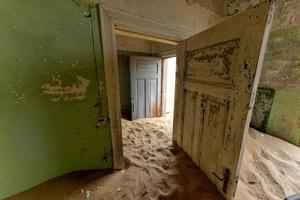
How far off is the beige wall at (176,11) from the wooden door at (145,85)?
142 centimetres

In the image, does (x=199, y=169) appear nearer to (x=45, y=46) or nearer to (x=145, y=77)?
(x=45, y=46)

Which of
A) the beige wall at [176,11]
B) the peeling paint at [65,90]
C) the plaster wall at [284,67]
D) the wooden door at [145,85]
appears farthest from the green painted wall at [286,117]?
the peeling paint at [65,90]

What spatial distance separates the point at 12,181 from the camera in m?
0.97

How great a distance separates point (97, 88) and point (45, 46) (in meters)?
0.46

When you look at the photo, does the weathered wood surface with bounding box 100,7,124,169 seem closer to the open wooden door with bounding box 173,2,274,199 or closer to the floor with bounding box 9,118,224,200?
the floor with bounding box 9,118,224,200


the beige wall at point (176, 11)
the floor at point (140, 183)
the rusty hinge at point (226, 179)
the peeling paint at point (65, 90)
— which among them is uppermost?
the beige wall at point (176, 11)

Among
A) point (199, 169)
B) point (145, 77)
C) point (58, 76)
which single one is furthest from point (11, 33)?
point (145, 77)

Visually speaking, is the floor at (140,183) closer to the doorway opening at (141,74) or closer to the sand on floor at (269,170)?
the sand on floor at (269,170)

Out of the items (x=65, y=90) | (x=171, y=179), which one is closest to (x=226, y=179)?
(x=171, y=179)

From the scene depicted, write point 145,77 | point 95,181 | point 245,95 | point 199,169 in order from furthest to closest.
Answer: point 145,77
point 199,169
point 95,181
point 245,95

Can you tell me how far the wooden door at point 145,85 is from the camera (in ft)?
9.30

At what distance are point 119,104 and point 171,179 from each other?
0.92 meters

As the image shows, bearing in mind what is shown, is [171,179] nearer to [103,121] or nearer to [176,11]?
[103,121]

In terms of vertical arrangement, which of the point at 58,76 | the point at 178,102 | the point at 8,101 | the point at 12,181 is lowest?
the point at 12,181
